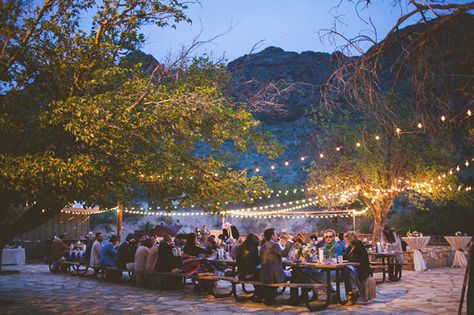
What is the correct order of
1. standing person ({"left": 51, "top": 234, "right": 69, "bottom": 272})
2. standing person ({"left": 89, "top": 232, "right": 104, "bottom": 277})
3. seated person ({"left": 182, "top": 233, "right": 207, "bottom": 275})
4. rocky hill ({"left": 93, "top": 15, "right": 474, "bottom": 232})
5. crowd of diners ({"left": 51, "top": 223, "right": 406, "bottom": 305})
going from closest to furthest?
crowd of diners ({"left": 51, "top": 223, "right": 406, "bottom": 305}), seated person ({"left": 182, "top": 233, "right": 207, "bottom": 275}), standing person ({"left": 89, "top": 232, "right": 104, "bottom": 277}), standing person ({"left": 51, "top": 234, "right": 69, "bottom": 272}), rocky hill ({"left": 93, "top": 15, "right": 474, "bottom": 232})

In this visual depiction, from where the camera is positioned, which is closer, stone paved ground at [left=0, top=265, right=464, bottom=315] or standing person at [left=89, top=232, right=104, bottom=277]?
stone paved ground at [left=0, top=265, right=464, bottom=315]

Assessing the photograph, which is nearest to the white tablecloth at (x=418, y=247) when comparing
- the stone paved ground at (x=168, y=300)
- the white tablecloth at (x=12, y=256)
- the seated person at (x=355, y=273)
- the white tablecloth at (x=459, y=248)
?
the white tablecloth at (x=459, y=248)

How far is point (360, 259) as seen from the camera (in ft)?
25.7

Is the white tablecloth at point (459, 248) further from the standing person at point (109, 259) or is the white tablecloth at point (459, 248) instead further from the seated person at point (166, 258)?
the standing person at point (109, 259)

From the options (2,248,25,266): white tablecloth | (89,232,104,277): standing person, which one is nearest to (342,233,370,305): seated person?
(89,232,104,277): standing person

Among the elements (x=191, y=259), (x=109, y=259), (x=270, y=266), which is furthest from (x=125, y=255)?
(x=270, y=266)

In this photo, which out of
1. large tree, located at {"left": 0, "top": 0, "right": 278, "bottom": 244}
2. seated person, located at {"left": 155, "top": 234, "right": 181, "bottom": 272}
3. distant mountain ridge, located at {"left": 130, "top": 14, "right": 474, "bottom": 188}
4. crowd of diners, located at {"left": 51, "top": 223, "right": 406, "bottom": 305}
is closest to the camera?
large tree, located at {"left": 0, "top": 0, "right": 278, "bottom": 244}

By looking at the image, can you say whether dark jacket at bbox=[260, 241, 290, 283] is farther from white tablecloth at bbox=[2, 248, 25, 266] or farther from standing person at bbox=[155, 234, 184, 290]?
white tablecloth at bbox=[2, 248, 25, 266]

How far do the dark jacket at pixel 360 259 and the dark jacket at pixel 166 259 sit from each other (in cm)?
385

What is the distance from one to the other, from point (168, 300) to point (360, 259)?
3616 millimetres

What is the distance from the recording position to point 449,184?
16812mm

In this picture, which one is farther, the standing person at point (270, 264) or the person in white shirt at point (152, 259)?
the person in white shirt at point (152, 259)

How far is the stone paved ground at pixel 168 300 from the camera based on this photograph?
276 inches

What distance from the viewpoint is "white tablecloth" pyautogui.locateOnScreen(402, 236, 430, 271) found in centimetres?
1358
